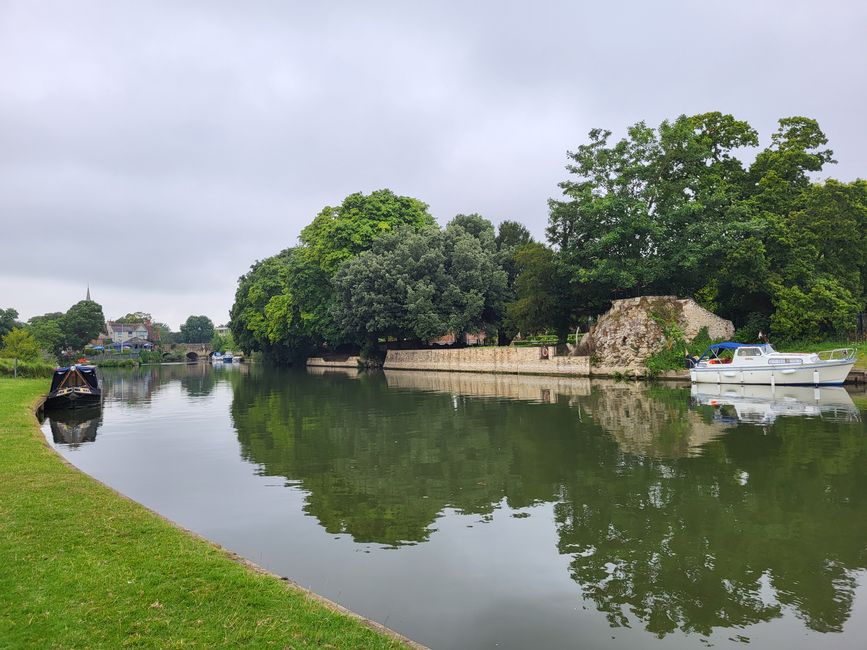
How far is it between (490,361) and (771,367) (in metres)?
24.9

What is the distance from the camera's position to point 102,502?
9703 mm

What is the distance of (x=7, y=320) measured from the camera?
278 ft

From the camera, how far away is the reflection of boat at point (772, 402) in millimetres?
20906

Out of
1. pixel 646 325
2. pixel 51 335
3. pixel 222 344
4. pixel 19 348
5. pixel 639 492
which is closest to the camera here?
pixel 639 492

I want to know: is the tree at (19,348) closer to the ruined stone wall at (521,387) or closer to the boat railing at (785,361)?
the ruined stone wall at (521,387)

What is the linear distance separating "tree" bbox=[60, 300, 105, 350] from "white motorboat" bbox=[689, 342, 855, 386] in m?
114

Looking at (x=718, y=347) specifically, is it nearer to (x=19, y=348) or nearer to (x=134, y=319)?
(x=19, y=348)

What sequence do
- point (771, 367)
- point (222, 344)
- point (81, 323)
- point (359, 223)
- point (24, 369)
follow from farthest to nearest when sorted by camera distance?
point (222, 344) < point (81, 323) < point (359, 223) < point (24, 369) < point (771, 367)

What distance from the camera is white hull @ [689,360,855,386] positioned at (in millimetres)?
29594

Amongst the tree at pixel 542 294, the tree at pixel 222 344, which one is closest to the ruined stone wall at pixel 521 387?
the tree at pixel 542 294

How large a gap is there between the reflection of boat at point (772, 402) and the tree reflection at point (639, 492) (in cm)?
128

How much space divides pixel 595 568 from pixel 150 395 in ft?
130

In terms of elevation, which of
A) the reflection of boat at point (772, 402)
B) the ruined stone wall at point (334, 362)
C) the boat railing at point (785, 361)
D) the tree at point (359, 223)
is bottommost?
the reflection of boat at point (772, 402)

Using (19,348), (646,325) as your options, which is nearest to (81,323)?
(19,348)
